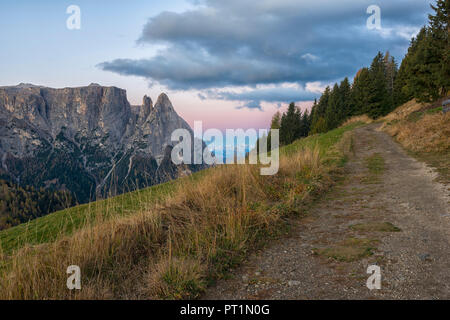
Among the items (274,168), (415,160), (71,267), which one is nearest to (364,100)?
(415,160)

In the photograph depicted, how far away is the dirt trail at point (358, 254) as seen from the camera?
101 inches

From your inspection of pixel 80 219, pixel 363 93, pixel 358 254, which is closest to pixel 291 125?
pixel 363 93

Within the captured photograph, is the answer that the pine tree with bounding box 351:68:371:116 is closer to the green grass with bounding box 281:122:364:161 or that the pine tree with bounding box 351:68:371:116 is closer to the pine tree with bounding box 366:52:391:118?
the pine tree with bounding box 366:52:391:118

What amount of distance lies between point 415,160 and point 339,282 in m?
9.52

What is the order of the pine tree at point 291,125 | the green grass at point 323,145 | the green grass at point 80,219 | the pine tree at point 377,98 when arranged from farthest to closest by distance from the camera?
the pine tree at point 291,125 < the pine tree at point 377,98 < the green grass at point 323,145 < the green grass at point 80,219

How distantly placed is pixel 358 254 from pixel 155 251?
285cm

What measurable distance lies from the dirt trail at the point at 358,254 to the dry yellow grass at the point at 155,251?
0.32 metres

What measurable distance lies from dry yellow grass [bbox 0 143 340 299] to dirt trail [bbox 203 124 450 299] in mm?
325

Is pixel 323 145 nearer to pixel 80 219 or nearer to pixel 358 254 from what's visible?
pixel 80 219

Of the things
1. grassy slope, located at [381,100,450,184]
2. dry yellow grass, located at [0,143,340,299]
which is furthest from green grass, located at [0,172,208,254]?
grassy slope, located at [381,100,450,184]

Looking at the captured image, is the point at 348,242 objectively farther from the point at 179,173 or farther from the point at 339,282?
the point at 179,173

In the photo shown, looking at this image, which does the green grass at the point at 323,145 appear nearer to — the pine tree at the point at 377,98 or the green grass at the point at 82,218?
the green grass at the point at 82,218

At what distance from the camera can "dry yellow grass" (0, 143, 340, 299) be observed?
2668mm

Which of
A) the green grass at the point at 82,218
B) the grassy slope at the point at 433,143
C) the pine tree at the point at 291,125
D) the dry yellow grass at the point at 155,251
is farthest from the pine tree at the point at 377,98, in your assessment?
the dry yellow grass at the point at 155,251
